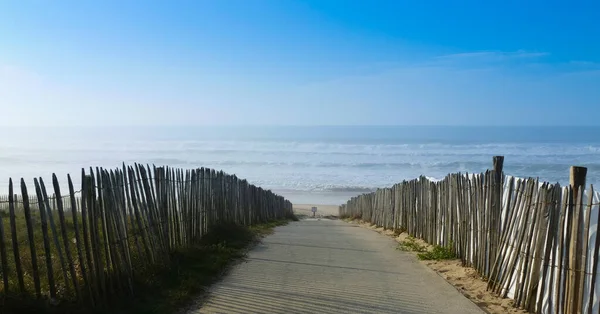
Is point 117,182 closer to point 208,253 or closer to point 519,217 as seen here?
point 208,253

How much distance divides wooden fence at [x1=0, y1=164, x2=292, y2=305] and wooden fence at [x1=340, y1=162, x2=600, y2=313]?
463 centimetres

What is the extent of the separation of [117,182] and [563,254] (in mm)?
5105

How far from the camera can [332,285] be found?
7.45 metres

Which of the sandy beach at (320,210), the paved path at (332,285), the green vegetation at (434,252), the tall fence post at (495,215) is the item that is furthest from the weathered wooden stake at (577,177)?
the sandy beach at (320,210)

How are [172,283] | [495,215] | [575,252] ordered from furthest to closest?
[495,215]
[172,283]
[575,252]

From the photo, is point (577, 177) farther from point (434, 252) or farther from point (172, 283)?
point (172, 283)

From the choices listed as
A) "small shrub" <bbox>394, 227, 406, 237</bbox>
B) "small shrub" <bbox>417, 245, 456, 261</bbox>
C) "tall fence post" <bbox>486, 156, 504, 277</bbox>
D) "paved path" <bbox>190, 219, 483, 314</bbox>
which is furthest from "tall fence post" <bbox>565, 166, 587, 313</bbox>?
"small shrub" <bbox>394, 227, 406, 237</bbox>

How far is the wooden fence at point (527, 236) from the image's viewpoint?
512cm

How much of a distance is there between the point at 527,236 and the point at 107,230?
16.0 feet

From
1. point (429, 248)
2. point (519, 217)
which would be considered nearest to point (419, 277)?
point (519, 217)

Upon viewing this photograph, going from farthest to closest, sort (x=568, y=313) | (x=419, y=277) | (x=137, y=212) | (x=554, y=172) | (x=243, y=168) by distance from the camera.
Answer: (x=243, y=168) → (x=554, y=172) → (x=419, y=277) → (x=137, y=212) → (x=568, y=313)

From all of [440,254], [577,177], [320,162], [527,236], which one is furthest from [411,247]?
[320,162]

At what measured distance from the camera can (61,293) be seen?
18.3 feet

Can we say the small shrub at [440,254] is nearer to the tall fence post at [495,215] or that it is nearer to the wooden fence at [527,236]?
the wooden fence at [527,236]
